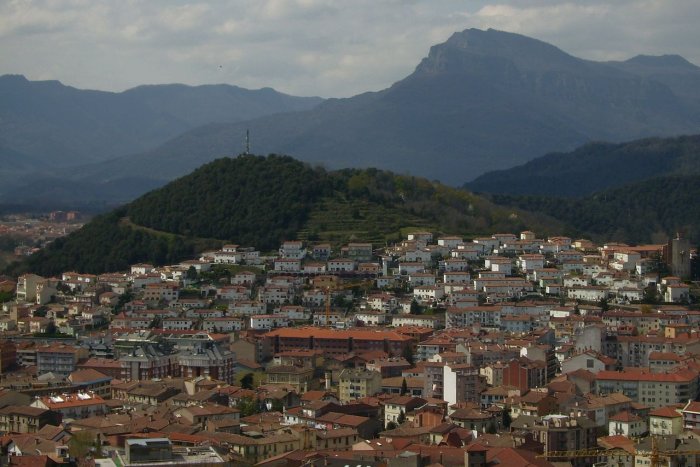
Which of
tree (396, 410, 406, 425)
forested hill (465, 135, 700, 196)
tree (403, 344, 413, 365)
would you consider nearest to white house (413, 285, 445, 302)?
tree (403, 344, 413, 365)

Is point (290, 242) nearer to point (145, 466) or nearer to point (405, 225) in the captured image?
point (405, 225)

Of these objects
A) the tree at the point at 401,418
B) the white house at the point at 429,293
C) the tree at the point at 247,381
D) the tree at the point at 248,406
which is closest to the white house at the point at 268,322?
the white house at the point at 429,293

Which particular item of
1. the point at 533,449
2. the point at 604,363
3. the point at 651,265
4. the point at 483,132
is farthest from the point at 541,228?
the point at 483,132

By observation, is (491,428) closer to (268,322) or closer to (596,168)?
(268,322)

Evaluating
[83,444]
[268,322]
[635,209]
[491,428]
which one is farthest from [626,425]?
[635,209]

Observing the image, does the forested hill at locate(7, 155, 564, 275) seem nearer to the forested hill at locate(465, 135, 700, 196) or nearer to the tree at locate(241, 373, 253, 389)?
the tree at locate(241, 373, 253, 389)

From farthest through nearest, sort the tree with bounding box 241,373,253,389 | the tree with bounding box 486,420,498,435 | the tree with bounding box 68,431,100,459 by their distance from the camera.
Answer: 1. the tree with bounding box 241,373,253,389
2. the tree with bounding box 486,420,498,435
3. the tree with bounding box 68,431,100,459
